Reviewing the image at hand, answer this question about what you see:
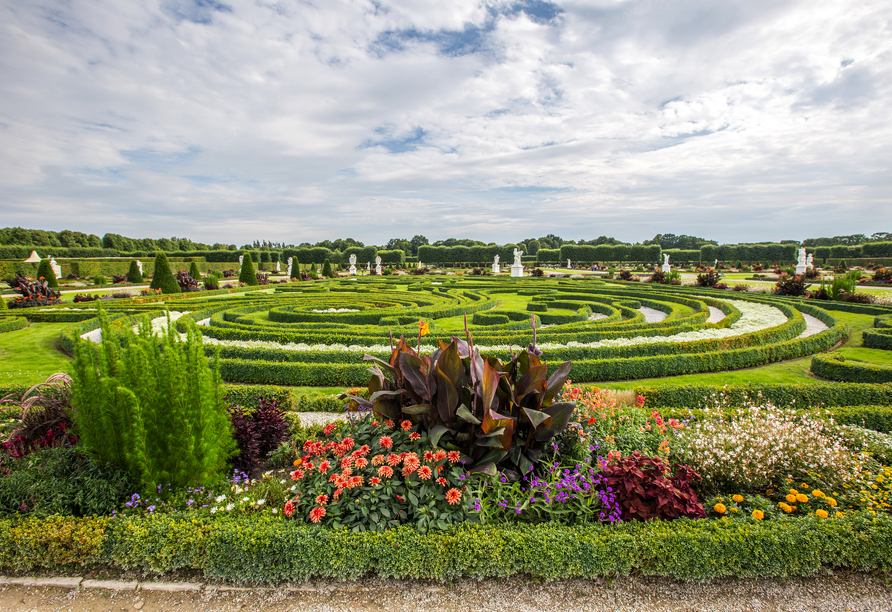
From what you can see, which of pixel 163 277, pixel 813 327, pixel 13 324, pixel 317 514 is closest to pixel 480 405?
pixel 317 514

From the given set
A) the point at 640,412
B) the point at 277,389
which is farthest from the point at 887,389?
the point at 277,389

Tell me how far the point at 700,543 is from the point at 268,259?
189 ft

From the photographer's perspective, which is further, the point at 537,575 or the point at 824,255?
the point at 824,255

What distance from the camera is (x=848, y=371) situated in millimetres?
7707

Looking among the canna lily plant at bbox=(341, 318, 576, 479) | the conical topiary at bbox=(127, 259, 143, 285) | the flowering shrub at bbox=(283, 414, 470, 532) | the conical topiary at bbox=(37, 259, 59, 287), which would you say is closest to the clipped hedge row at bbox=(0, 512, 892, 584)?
the flowering shrub at bbox=(283, 414, 470, 532)

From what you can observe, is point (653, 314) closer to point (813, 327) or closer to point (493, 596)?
point (813, 327)

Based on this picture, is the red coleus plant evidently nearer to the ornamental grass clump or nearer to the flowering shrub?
the ornamental grass clump

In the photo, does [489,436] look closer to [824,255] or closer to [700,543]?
[700,543]

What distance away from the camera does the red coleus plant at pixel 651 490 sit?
354 cm

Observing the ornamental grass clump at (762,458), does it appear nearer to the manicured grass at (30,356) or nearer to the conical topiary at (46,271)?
the manicured grass at (30,356)

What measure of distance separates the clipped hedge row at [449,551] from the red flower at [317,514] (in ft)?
0.25

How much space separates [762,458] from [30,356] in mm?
14424

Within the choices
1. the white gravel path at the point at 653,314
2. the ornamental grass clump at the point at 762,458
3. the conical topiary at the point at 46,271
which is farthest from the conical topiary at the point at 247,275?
the ornamental grass clump at the point at 762,458

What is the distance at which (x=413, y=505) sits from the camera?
3.51m
